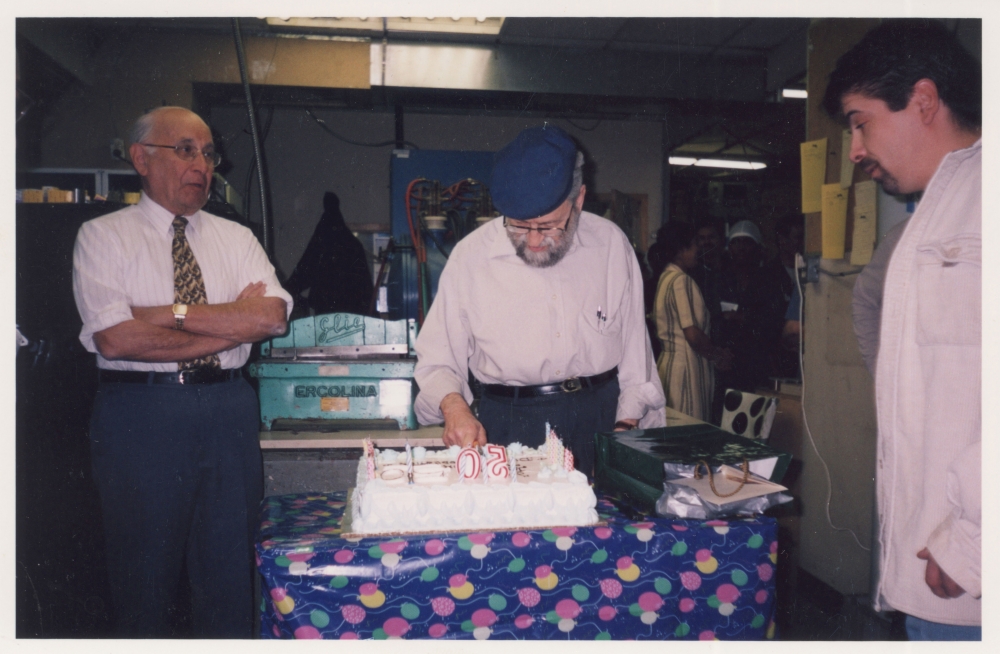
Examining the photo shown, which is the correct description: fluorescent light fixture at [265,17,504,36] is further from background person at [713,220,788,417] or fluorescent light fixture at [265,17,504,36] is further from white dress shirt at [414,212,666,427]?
white dress shirt at [414,212,666,427]

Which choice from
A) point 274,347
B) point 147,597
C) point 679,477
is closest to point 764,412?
point 679,477

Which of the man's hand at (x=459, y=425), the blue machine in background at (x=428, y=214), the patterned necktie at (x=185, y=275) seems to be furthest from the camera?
the blue machine in background at (x=428, y=214)

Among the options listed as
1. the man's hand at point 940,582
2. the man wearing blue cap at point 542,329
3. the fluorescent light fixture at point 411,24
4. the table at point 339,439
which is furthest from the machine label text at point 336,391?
the fluorescent light fixture at point 411,24

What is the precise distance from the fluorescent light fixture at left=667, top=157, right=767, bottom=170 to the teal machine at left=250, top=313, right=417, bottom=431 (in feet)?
18.8

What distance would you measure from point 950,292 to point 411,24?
500 cm

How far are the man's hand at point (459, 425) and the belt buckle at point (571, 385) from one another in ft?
1.05

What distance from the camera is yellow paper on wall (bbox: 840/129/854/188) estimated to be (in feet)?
9.02

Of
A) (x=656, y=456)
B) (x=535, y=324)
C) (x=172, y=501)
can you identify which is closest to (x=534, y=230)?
(x=535, y=324)

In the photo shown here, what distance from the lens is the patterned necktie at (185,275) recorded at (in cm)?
208

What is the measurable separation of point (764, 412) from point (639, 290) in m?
1.56

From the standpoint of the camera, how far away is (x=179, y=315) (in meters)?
1.99

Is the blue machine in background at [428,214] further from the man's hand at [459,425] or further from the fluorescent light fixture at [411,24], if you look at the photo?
the man's hand at [459,425]

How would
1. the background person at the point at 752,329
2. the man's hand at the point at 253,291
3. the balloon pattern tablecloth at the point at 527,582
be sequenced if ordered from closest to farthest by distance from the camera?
the balloon pattern tablecloth at the point at 527,582 → the man's hand at the point at 253,291 → the background person at the point at 752,329
